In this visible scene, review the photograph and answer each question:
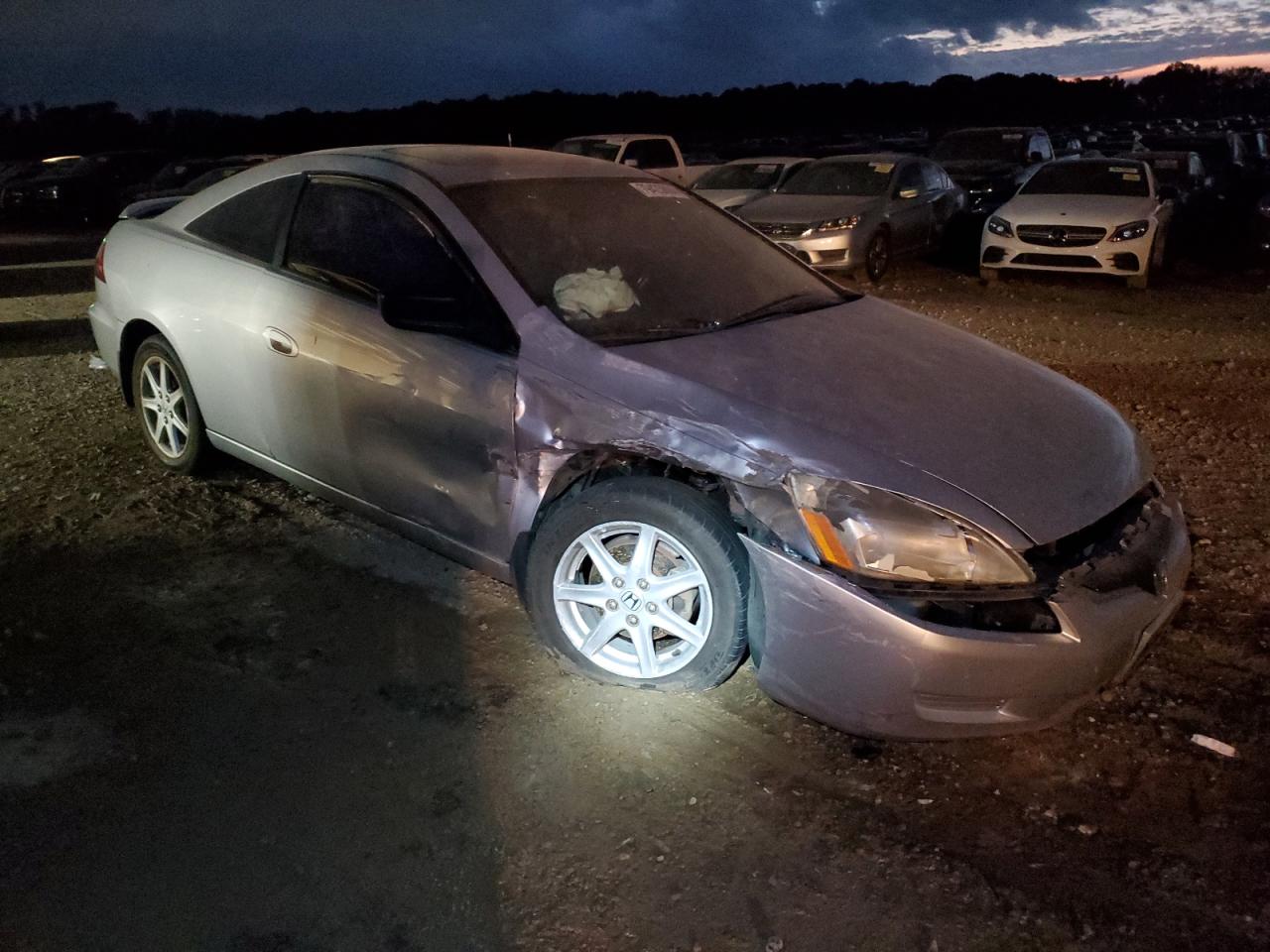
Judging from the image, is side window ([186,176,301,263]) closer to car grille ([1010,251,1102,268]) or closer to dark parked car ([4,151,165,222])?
car grille ([1010,251,1102,268])

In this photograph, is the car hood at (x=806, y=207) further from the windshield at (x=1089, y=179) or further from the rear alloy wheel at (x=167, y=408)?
the rear alloy wheel at (x=167, y=408)

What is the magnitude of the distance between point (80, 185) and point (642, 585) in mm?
21736

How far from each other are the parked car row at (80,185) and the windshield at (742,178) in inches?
392

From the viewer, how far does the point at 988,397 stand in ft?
10.8

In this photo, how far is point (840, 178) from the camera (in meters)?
12.5

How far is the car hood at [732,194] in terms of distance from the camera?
42.5ft

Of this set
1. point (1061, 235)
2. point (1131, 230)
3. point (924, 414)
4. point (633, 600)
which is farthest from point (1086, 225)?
point (633, 600)

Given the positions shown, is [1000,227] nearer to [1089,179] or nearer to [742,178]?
[1089,179]

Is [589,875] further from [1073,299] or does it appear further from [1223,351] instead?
[1073,299]

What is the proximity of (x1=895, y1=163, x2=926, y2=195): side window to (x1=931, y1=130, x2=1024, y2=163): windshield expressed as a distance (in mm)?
4373

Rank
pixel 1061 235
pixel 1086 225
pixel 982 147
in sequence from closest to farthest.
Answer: pixel 1086 225, pixel 1061 235, pixel 982 147

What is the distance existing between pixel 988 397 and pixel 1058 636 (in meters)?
0.95

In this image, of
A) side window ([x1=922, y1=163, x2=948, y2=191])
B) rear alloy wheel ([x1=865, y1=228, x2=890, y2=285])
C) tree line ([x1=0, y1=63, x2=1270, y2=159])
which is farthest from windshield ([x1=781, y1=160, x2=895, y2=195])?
tree line ([x1=0, y1=63, x2=1270, y2=159])

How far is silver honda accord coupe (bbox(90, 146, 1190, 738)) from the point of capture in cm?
268
